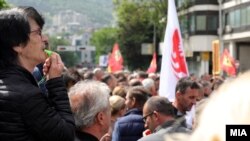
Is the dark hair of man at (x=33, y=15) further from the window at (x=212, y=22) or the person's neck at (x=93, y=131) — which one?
the window at (x=212, y=22)

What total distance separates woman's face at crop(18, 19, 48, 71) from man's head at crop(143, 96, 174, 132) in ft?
7.40

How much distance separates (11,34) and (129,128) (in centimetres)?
308

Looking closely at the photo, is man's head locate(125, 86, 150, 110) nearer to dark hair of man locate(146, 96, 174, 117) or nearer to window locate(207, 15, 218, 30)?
dark hair of man locate(146, 96, 174, 117)

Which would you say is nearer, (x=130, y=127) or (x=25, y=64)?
(x=25, y=64)

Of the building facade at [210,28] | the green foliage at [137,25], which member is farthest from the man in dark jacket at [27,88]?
the green foliage at [137,25]

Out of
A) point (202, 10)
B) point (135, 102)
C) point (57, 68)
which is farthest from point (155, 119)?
point (202, 10)

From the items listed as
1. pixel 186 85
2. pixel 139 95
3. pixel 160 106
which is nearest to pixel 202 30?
pixel 186 85

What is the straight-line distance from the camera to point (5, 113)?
2.67 meters

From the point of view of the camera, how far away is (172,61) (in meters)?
8.71

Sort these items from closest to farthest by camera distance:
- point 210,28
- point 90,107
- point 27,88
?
point 27,88 < point 90,107 < point 210,28

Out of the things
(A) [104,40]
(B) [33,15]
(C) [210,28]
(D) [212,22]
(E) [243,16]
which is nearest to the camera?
(B) [33,15]

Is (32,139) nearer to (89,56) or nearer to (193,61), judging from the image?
(193,61)

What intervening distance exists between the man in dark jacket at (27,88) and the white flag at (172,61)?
195 inches

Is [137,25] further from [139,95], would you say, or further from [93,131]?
[93,131]
